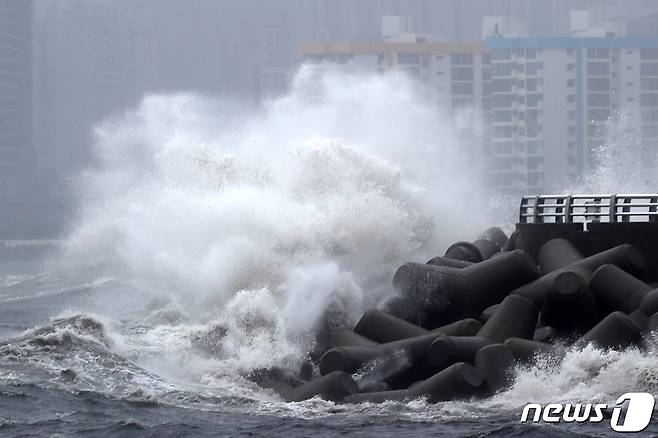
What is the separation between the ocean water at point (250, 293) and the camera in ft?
58.7

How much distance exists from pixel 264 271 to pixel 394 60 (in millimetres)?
94158

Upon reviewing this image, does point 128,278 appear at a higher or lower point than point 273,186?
lower

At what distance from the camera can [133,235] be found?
32844mm

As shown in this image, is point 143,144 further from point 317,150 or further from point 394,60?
point 317,150

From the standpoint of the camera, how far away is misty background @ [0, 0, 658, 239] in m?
128

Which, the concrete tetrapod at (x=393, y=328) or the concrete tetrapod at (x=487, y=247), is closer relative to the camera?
the concrete tetrapod at (x=393, y=328)

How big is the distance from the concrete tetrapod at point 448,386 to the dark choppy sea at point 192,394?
176 millimetres

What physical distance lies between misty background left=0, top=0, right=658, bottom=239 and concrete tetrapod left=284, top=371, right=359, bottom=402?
280ft

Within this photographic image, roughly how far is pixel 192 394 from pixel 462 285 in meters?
4.79

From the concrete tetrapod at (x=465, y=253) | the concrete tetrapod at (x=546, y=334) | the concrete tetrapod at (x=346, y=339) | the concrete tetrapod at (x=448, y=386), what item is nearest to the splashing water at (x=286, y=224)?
the concrete tetrapod at (x=346, y=339)

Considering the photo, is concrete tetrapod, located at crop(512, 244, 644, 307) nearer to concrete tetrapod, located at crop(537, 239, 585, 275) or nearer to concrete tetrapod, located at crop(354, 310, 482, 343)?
concrete tetrapod, located at crop(537, 239, 585, 275)

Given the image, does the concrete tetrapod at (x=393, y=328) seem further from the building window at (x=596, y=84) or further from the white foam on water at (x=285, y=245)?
the building window at (x=596, y=84)

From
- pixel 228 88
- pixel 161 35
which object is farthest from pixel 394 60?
pixel 161 35

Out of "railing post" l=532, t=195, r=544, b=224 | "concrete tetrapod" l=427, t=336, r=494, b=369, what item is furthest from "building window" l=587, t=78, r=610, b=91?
"concrete tetrapod" l=427, t=336, r=494, b=369
